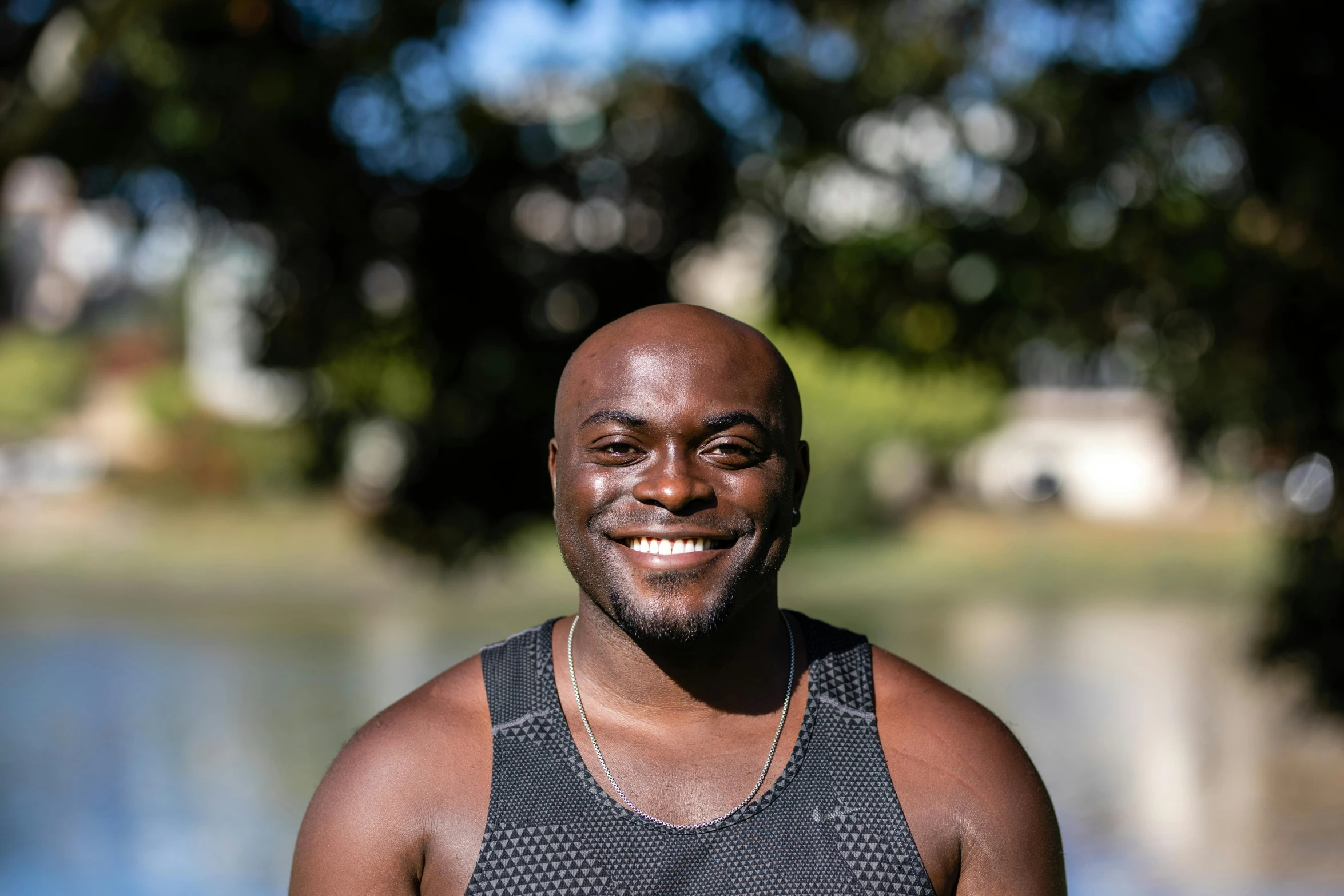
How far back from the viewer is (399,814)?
6.37ft

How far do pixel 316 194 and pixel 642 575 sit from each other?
5.50 metres

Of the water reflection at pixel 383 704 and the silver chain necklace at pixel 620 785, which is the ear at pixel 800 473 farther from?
the water reflection at pixel 383 704

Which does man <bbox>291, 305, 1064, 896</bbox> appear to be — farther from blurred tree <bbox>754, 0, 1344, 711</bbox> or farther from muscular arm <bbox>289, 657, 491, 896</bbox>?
blurred tree <bbox>754, 0, 1344, 711</bbox>

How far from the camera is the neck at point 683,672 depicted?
6.79ft

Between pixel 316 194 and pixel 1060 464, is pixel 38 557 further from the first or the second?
pixel 316 194

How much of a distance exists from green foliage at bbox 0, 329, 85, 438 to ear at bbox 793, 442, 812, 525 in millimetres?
32677

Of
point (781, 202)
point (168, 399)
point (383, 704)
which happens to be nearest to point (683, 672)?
point (781, 202)

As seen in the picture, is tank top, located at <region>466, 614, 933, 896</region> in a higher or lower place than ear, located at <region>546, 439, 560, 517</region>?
lower

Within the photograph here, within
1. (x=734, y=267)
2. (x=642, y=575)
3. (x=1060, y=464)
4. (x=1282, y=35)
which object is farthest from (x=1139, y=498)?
(x=642, y=575)

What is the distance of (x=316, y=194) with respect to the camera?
709 centimetres

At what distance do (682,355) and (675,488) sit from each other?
0.60ft

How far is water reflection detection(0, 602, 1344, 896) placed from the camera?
25.3 feet

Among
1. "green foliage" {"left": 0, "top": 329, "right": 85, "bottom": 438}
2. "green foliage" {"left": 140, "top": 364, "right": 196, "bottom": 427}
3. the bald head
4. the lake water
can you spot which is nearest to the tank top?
the bald head

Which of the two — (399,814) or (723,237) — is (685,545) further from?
(723,237)
